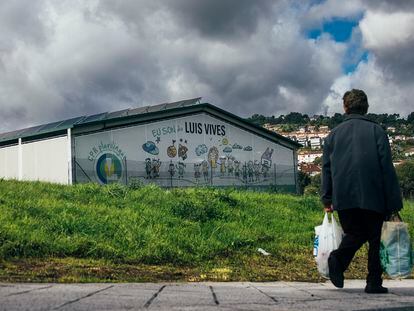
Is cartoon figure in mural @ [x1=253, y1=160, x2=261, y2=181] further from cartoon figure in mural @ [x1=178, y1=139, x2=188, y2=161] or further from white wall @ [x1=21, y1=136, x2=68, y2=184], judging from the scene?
white wall @ [x1=21, y1=136, x2=68, y2=184]

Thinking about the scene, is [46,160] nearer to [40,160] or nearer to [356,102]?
[40,160]

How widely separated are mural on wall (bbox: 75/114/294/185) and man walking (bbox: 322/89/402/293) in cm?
2400

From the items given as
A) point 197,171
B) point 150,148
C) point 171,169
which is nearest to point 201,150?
point 197,171

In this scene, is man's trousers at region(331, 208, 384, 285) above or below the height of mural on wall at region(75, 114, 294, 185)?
below

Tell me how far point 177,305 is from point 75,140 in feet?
83.2

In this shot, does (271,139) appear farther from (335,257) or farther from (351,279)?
(335,257)

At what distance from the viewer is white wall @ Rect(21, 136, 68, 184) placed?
28561mm

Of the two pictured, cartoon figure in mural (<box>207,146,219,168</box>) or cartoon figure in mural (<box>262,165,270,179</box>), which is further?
cartoon figure in mural (<box>262,165,270,179</box>)

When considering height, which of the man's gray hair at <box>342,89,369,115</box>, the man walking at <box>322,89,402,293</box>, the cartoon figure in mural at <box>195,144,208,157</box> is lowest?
the man walking at <box>322,89,402,293</box>

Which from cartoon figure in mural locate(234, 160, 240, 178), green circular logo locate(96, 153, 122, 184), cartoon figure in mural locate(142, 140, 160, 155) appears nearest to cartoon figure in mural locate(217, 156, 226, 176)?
cartoon figure in mural locate(234, 160, 240, 178)

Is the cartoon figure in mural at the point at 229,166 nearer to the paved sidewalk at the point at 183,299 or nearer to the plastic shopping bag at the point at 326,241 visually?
the plastic shopping bag at the point at 326,241

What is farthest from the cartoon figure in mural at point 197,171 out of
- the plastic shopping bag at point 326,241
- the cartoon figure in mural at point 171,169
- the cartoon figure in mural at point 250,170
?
the plastic shopping bag at point 326,241

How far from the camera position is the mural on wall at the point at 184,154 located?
29406mm

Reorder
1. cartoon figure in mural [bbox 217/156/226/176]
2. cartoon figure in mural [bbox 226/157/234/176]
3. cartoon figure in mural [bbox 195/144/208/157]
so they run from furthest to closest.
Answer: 1. cartoon figure in mural [bbox 226/157/234/176]
2. cartoon figure in mural [bbox 217/156/226/176]
3. cartoon figure in mural [bbox 195/144/208/157]
